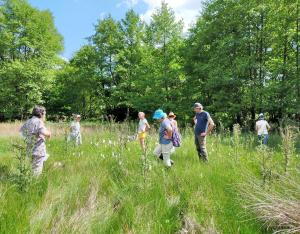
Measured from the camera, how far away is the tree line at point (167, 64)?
21.3 m

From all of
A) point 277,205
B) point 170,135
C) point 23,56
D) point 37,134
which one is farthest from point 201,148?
point 23,56

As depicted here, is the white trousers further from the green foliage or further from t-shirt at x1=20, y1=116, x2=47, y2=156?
the green foliage

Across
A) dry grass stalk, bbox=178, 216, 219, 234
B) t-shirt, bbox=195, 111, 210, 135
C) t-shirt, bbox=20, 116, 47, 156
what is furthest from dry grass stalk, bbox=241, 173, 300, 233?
t-shirt, bbox=195, 111, 210, 135

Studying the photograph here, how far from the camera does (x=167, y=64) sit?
1096 inches

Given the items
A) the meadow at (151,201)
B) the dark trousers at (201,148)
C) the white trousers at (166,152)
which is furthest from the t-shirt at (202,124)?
the meadow at (151,201)

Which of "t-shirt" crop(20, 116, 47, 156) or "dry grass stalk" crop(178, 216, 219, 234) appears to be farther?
"t-shirt" crop(20, 116, 47, 156)

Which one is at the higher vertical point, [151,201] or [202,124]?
[202,124]

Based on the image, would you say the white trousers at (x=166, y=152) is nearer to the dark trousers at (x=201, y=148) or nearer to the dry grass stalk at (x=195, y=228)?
the dark trousers at (x=201, y=148)

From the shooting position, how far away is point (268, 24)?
21906mm

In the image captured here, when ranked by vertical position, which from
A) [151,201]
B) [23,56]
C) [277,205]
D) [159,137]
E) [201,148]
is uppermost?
[23,56]

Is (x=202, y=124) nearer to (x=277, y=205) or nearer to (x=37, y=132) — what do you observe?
(x=37, y=132)

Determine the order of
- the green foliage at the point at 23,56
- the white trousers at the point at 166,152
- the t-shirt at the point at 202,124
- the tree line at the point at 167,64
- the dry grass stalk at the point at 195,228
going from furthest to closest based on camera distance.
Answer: the green foliage at the point at 23,56 < the tree line at the point at 167,64 < the t-shirt at the point at 202,124 < the white trousers at the point at 166,152 < the dry grass stalk at the point at 195,228

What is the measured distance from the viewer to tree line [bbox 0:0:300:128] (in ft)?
70.0

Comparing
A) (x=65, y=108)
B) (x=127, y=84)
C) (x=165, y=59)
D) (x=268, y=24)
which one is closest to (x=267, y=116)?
(x=268, y=24)
